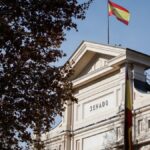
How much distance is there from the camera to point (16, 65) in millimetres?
15383

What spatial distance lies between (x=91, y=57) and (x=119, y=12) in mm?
3318

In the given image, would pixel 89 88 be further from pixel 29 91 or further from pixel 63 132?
pixel 29 91

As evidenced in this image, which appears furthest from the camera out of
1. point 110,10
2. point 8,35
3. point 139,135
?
point 110,10

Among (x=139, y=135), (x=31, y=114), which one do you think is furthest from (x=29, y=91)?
(x=139, y=135)

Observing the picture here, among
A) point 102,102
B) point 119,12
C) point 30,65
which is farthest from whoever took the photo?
point 119,12

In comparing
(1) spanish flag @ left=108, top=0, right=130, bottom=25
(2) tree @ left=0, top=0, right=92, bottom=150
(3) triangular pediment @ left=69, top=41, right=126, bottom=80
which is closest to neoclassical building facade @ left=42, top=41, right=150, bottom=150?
(3) triangular pediment @ left=69, top=41, right=126, bottom=80

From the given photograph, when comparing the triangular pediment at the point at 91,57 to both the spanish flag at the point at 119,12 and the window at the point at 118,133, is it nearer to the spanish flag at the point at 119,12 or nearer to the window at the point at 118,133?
the spanish flag at the point at 119,12

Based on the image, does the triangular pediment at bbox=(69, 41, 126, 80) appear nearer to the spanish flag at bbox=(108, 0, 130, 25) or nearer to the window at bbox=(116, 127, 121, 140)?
the spanish flag at bbox=(108, 0, 130, 25)

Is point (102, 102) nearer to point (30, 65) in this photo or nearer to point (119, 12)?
point (119, 12)

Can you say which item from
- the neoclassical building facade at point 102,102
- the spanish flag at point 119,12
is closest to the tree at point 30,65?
the neoclassical building facade at point 102,102

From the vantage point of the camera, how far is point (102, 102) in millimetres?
32906

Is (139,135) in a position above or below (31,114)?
above

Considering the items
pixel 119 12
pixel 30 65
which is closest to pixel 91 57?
pixel 119 12

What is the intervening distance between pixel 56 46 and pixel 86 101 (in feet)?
61.2
